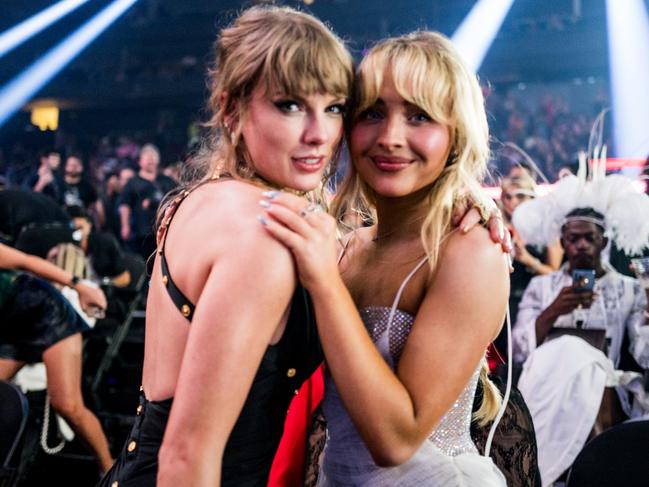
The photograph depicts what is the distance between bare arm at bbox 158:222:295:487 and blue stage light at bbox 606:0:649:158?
29.3ft

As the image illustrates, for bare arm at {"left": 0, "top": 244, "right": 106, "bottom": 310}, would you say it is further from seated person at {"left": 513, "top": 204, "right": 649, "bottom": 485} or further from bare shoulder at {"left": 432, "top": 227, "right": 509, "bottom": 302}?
bare shoulder at {"left": 432, "top": 227, "right": 509, "bottom": 302}

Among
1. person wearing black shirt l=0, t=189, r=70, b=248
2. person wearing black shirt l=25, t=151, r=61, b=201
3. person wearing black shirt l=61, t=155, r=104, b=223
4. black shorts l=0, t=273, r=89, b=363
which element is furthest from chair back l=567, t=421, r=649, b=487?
person wearing black shirt l=25, t=151, r=61, b=201

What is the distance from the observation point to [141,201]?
7.39 m

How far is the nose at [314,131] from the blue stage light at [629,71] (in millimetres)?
8620

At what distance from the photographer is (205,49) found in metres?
15.4

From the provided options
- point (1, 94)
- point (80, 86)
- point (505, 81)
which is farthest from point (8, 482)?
point (80, 86)

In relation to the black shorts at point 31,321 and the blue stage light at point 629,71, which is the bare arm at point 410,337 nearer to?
the black shorts at point 31,321

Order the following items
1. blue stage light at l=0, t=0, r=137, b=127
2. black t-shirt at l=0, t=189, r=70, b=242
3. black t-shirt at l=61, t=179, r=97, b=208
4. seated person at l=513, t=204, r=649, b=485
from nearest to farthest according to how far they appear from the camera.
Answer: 1. seated person at l=513, t=204, r=649, b=485
2. black t-shirt at l=0, t=189, r=70, b=242
3. black t-shirt at l=61, t=179, r=97, b=208
4. blue stage light at l=0, t=0, r=137, b=127

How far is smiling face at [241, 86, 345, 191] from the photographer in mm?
1373

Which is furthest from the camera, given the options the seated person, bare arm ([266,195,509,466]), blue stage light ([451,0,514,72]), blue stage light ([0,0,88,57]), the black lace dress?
blue stage light ([0,0,88,57])

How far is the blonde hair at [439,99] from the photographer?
154cm

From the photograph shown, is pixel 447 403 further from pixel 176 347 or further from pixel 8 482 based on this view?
pixel 8 482

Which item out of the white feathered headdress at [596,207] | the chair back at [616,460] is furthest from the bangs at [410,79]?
the white feathered headdress at [596,207]

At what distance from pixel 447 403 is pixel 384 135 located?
55cm
